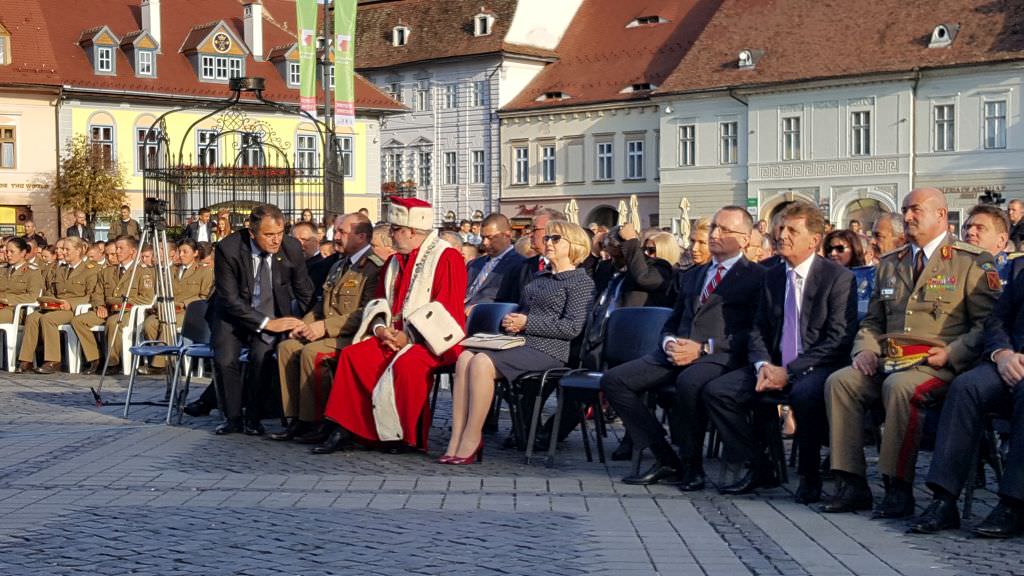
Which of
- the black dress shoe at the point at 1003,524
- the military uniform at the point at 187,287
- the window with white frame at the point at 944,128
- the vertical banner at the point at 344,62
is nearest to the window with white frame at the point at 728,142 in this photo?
the window with white frame at the point at 944,128

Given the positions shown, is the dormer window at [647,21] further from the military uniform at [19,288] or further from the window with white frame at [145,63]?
the military uniform at [19,288]

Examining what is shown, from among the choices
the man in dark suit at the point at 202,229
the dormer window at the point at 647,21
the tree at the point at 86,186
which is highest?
the dormer window at the point at 647,21

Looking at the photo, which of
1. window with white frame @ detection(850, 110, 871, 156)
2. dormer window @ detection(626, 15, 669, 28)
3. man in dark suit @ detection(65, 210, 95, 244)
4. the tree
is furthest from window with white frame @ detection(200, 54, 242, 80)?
man in dark suit @ detection(65, 210, 95, 244)

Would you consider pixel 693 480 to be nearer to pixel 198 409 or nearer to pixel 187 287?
pixel 198 409

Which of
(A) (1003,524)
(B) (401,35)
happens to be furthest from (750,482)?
(B) (401,35)

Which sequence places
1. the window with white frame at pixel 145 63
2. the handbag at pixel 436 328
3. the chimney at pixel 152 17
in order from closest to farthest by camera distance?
the handbag at pixel 436 328, the window with white frame at pixel 145 63, the chimney at pixel 152 17

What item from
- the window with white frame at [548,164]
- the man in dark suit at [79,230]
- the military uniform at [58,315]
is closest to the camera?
the military uniform at [58,315]

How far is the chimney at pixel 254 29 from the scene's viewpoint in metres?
60.2

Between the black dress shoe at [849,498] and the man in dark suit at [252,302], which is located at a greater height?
the man in dark suit at [252,302]

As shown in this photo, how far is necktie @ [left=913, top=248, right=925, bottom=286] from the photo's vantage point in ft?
29.3

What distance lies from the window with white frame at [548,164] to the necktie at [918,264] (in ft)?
184

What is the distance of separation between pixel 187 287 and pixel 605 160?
4581 centimetres

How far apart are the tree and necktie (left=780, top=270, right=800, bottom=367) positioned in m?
44.0

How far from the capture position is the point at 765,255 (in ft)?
45.9
